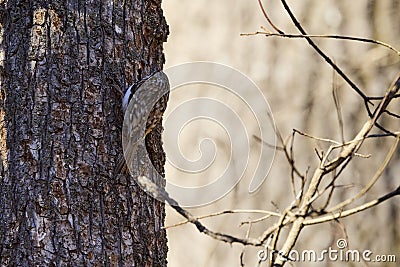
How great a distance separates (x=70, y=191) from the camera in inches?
81.7

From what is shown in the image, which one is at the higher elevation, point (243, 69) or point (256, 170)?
point (243, 69)

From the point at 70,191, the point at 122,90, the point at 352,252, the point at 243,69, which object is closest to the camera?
the point at 70,191

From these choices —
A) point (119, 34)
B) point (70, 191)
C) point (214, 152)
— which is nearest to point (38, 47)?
point (119, 34)

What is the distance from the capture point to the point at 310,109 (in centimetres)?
390

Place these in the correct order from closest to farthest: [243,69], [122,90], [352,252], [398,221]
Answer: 1. [122,90]
2. [352,252]
3. [398,221]
4. [243,69]

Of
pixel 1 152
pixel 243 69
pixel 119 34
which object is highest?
pixel 243 69

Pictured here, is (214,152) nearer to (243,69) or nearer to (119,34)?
(243,69)

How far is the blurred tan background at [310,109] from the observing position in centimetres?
377

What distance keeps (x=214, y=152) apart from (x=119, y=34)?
166cm
